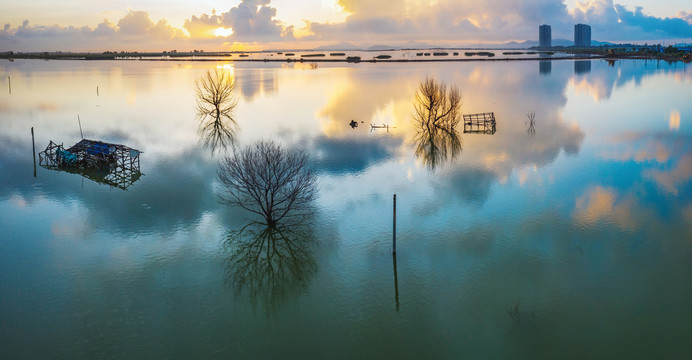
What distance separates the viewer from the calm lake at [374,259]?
75.0ft

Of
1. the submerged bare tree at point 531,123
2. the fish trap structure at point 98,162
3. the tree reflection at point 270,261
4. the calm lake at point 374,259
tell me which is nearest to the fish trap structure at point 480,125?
the submerged bare tree at point 531,123

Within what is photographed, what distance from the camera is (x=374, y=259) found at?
99.8 feet

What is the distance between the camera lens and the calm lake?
2286 centimetres

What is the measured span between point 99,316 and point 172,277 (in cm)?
467

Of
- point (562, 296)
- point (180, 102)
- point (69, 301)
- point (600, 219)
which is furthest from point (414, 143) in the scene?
point (180, 102)

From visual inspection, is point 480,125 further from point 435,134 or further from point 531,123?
point 435,134

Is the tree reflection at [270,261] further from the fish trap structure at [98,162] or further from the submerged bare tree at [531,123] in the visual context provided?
the submerged bare tree at [531,123]

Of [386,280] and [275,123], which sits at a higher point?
[275,123]

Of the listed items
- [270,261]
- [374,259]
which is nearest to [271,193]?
[270,261]

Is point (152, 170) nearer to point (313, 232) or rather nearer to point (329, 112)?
point (313, 232)

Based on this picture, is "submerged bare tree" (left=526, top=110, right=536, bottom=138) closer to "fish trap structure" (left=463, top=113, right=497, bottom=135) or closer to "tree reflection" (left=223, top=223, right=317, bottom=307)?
"fish trap structure" (left=463, top=113, right=497, bottom=135)

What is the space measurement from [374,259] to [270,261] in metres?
6.64

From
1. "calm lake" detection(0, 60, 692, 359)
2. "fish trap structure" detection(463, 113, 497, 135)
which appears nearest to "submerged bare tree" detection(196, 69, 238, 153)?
"calm lake" detection(0, 60, 692, 359)

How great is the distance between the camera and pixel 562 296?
85.0ft
